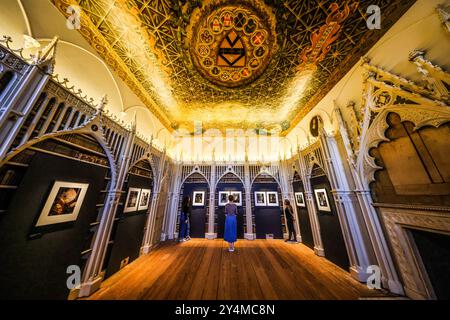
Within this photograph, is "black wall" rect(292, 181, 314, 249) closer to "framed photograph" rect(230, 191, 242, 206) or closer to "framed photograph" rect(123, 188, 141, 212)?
"framed photograph" rect(230, 191, 242, 206)

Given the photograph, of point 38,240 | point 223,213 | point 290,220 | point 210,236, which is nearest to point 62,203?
point 38,240

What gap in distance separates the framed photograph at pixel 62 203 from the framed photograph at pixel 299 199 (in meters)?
7.17

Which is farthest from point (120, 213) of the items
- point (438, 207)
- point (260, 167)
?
point (438, 207)

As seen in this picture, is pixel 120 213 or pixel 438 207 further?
pixel 120 213

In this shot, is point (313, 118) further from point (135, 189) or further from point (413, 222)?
point (135, 189)

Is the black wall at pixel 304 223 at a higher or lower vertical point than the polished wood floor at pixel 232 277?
higher

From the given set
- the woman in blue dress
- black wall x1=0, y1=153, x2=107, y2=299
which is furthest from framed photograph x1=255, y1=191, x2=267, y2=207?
black wall x1=0, y1=153, x2=107, y2=299

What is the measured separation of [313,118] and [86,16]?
6.91 metres

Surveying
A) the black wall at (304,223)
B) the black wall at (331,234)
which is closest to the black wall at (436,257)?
the black wall at (331,234)

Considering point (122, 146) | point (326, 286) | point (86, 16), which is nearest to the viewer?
point (86, 16)

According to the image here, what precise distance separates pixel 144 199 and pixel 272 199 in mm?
6063

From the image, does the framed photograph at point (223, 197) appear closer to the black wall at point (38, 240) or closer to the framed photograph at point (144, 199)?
the framed photograph at point (144, 199)

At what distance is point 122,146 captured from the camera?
146 inches

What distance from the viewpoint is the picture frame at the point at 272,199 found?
698 cm
